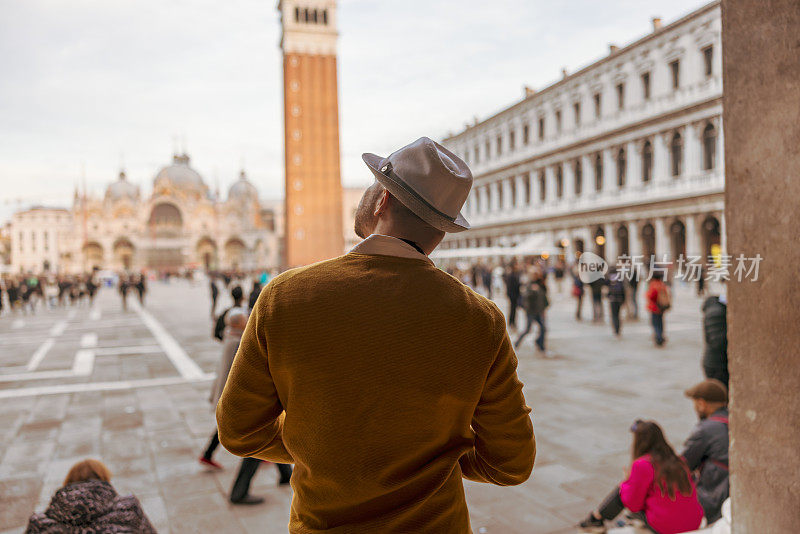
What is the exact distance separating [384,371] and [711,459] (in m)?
2.85

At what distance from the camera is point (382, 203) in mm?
1264

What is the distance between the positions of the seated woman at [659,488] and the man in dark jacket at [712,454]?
218 mm

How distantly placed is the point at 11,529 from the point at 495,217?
26.8m

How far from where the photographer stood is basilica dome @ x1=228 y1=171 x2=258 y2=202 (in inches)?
3408

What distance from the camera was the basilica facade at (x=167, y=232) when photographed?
7375 centimetres

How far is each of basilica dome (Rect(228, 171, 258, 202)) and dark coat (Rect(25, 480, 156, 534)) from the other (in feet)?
280

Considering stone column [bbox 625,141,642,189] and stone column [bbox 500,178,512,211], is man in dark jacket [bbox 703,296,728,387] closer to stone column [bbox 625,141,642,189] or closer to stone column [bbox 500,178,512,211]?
stone column [bbox 625,141,642,189]

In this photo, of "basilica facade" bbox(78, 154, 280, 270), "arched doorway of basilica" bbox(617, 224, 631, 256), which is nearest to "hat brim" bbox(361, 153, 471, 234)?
"arched doorway of basilica" bbox(617, 224, 631, 256)

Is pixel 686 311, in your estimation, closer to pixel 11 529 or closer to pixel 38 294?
pixel 11 529

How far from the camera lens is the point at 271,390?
48.5 inches

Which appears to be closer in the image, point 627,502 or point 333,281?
A: point 333,281

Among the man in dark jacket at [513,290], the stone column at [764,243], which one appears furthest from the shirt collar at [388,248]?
the man in dark jacket at [513,290]

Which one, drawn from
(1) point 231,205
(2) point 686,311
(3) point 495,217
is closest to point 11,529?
(2) point 686,311

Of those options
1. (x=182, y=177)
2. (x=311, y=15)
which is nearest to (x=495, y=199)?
(x=311, y=15)
